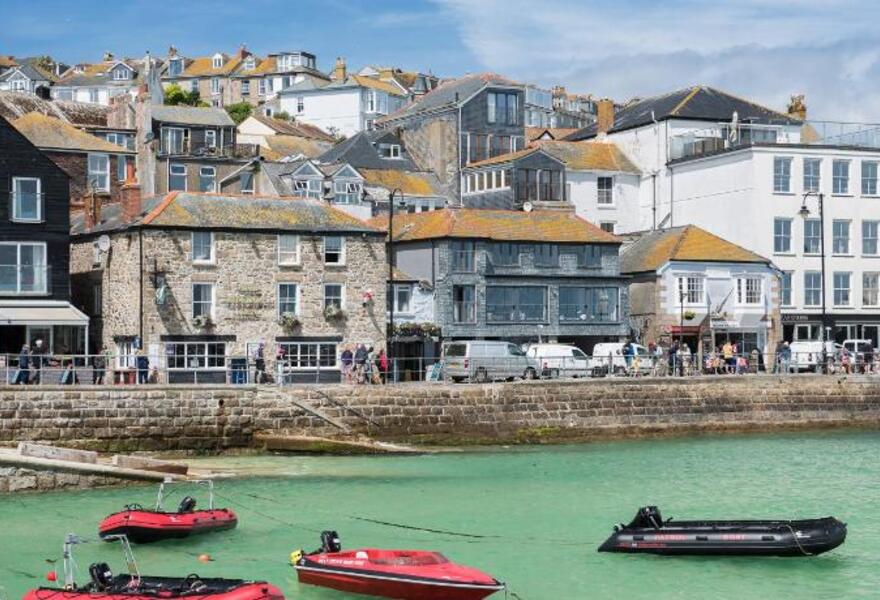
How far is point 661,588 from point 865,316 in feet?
173

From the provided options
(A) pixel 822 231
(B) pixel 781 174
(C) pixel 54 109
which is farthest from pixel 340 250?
(C) pixel 54 109

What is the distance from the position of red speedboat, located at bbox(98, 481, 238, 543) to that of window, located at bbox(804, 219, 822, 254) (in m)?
50.7

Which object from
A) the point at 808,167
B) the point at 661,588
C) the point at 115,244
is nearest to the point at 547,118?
the point at 808,167

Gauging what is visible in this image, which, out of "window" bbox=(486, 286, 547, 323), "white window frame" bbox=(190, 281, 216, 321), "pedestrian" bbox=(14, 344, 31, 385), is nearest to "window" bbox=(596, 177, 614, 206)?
"window" bbox=(486, 286, 547, 323)

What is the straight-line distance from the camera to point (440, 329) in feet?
219

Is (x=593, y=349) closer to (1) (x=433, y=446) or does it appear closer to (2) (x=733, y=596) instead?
(1) (x=433, y=446)

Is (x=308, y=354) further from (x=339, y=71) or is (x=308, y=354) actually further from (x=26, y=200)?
(x=339, y=71)

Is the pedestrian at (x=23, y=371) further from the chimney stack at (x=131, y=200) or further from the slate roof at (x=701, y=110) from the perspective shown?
the slate roof at (x=701, y=110)

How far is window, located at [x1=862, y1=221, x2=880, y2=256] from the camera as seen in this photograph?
78875 mm

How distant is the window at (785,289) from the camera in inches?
3029

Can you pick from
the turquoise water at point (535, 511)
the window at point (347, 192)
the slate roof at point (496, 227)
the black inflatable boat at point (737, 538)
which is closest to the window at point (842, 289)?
the slate roof at point (496, 227)

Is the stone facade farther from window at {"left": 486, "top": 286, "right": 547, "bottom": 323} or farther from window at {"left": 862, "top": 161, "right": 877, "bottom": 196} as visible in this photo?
window at {"left": 862, "top": 161, "right": 877, "bottom": 196}

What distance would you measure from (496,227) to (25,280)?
22.9 metres

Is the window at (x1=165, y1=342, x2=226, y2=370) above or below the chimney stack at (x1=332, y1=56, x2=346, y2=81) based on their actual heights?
below
